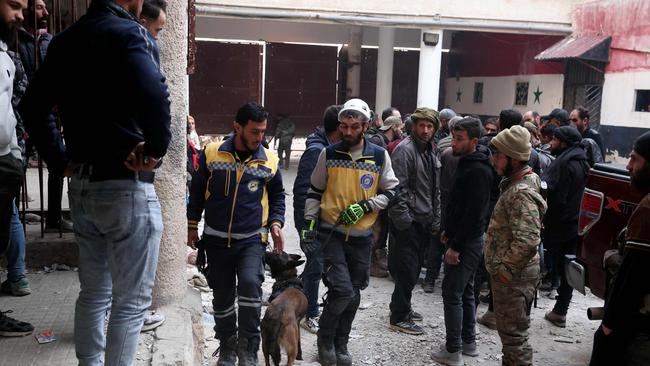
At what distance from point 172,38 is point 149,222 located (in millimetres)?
1822

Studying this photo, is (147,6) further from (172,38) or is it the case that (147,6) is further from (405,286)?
(405,286)

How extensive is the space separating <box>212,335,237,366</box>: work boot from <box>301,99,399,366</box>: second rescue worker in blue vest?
2.22 ft

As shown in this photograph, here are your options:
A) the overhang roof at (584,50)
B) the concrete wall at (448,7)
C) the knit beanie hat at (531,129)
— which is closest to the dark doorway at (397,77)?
the concrete wall at (448,7)

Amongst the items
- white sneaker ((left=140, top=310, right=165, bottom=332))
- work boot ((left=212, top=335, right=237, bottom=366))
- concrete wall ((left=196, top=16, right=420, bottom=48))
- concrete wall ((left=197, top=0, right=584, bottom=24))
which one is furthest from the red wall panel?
white sneaker ((left=140, top=310, right=165, bottom=332))

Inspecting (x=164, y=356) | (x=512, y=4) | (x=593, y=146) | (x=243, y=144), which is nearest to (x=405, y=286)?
(x=243, y=144)

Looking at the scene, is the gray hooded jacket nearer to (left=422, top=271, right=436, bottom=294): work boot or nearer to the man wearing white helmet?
(left=422, top=271, right=436, bottom=294): work boot

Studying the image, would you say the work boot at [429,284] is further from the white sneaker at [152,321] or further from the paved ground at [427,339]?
the white sneaker at [152,321]

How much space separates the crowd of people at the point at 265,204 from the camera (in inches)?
96.0

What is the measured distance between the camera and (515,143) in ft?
13.2

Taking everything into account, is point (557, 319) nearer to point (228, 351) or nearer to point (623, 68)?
point (228, 351)

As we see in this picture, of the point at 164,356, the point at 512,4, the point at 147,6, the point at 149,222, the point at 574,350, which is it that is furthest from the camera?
the point at 512,4

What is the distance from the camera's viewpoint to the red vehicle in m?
4.15

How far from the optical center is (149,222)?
254cm

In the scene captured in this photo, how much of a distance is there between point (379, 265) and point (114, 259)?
4.70 m
